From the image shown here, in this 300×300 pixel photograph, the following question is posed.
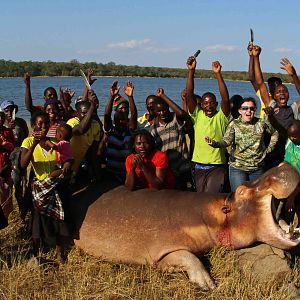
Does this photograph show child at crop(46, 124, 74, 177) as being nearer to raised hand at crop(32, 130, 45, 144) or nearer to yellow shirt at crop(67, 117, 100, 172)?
raised hand at crop(32, 130, 45, 144)

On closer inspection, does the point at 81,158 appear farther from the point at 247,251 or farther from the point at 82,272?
the point at 247,251

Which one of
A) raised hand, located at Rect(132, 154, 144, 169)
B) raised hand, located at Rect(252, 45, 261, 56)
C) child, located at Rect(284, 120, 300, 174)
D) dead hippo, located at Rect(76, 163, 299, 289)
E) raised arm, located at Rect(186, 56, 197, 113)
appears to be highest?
raised hand, located at Rect(252, 45, 261, 56)

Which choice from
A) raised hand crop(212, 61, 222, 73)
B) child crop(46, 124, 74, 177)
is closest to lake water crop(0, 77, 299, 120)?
raised hand crop(212, 61, 222, 73)

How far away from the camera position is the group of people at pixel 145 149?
654 cm

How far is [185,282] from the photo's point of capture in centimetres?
583

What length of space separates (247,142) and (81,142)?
7.35 ft

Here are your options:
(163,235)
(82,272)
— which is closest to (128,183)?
(163,235)

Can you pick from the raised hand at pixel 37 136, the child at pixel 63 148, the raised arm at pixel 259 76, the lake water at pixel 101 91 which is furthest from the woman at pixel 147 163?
the lake water at pixel 101 91

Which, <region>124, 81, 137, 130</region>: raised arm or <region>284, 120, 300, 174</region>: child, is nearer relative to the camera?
<region>284, 120, 300, 174</region>: child

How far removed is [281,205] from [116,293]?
1.96 meters

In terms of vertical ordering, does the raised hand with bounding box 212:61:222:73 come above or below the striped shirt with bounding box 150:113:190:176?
above

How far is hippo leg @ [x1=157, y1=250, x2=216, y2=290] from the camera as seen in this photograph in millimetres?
5855

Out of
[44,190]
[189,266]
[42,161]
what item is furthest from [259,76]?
[44,190]

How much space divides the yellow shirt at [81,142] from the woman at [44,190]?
891 millimetres
